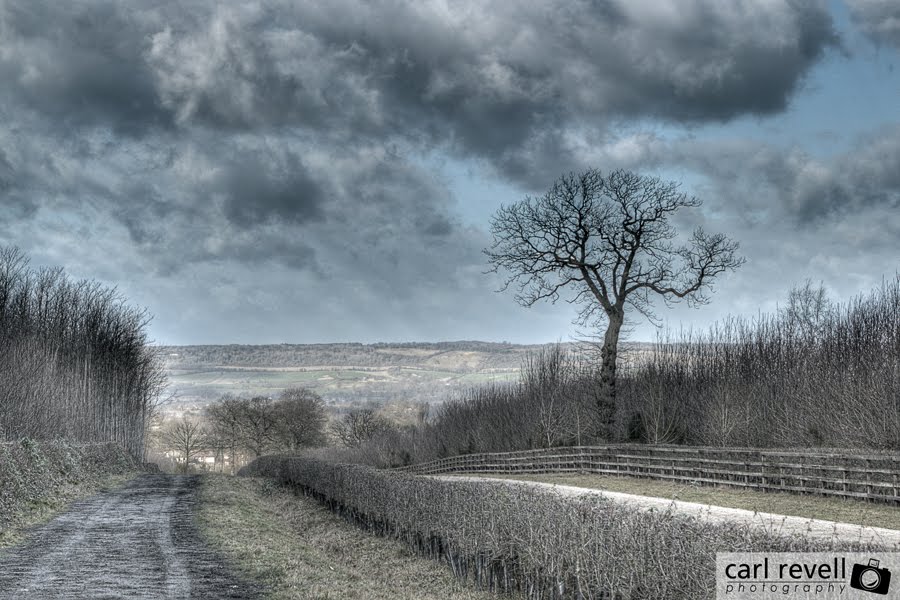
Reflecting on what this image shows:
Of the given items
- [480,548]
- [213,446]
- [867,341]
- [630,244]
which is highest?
[630,244]

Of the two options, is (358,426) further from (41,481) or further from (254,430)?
(41,481)

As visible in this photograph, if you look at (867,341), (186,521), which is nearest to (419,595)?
(186,521)

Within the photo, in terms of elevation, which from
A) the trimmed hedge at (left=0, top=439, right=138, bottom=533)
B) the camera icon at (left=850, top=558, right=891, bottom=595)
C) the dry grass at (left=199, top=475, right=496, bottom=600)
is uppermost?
the camera icon at (left=850, top=558, right=891, bottom=595)

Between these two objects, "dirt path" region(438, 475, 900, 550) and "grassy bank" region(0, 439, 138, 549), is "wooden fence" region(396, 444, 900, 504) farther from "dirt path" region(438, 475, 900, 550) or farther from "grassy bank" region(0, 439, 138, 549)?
"grassy bank" region(0, 439, 138, 549)

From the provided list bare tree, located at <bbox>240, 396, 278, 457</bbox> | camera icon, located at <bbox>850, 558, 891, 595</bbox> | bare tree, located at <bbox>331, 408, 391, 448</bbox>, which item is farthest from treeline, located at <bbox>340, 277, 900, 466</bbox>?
bare tree, located at <bbox>240, 396, 278, 457</bbox>

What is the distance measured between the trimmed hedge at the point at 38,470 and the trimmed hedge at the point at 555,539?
379 inches

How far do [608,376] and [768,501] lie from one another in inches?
778

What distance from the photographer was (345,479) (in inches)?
1164

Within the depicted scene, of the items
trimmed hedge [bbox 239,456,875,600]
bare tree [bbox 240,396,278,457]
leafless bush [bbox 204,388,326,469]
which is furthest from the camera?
bare tree [bbox 240,396,278,457]

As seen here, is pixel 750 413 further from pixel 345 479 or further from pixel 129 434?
pixel 129 434

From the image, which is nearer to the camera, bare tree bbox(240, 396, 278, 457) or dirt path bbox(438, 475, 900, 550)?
dirt path bbox(438, 475, 900, 550)

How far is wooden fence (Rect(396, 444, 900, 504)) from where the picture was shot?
22.1 m

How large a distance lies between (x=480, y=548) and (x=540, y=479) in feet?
64.9

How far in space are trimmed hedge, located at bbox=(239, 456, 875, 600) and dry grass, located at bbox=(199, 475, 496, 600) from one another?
2.08 feet
